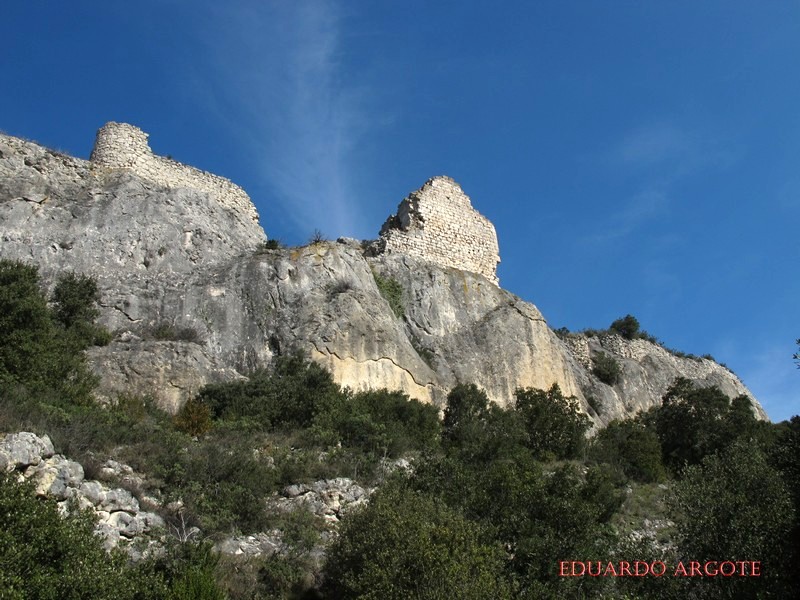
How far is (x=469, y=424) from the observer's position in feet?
84.4

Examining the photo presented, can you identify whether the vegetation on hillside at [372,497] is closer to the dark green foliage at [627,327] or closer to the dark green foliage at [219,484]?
the dark green foliage at [219,484]

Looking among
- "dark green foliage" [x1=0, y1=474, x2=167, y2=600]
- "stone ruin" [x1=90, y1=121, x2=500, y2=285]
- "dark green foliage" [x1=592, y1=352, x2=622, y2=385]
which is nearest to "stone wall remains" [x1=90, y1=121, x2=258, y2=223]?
"stone ruin" [x1=90, y1=121, x2=500, y2=285]

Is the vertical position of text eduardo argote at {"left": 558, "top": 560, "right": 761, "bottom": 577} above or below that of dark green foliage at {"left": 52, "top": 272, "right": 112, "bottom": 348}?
below

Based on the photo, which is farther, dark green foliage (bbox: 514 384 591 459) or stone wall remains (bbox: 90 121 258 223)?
stone wall remains (bbox: 90 121 258 223)

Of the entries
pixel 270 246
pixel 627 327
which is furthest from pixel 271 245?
pixel 627 327

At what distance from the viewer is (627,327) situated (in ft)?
150

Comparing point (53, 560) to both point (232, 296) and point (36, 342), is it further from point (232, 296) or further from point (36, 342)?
point (232, 296)

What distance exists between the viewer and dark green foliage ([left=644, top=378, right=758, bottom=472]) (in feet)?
97.2

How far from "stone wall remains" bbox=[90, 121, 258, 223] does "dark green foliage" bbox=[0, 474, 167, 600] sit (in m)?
19.1

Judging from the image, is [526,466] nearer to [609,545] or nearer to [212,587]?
[609,545]

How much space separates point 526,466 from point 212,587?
1003 cm

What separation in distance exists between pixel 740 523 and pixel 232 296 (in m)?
16.7

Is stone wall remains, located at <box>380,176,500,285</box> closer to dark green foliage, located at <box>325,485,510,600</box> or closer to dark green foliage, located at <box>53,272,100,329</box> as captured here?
dark green foliage, located at <box>53,272,100,329</box>

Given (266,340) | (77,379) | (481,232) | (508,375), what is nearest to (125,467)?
(77,379)
